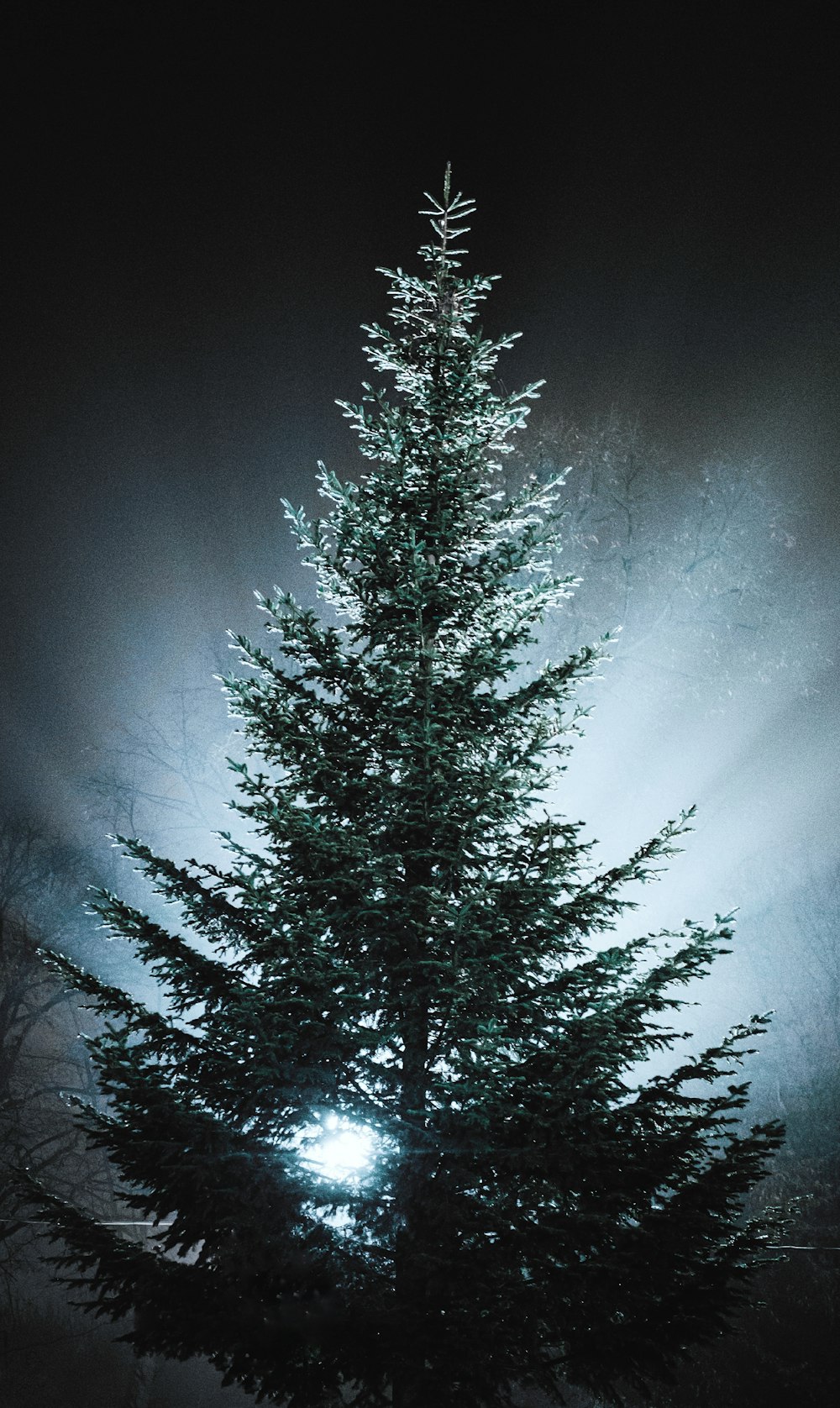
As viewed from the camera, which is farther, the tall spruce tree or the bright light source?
the bright light source

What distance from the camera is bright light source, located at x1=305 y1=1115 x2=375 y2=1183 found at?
3.99 m

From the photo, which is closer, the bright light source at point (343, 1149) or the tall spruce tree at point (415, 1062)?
the tall spruce tree at point (415, 1062)

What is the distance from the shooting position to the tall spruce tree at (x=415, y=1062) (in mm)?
3541

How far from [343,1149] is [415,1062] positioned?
612mm

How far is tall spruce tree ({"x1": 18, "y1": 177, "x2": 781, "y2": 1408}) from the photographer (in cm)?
354

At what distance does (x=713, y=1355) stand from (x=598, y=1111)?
6.74 meters

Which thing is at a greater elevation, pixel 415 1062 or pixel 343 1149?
pixel 415 1062

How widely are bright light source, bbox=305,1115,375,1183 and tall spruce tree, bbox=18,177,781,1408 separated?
0.10ft

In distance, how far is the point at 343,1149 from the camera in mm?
4133

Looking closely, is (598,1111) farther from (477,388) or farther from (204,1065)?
(477,388)

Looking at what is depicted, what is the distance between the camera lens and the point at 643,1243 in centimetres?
357

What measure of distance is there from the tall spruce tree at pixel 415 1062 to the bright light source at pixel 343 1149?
0.10ft

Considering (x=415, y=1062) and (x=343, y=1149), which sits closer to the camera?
(x=343, y=1149)

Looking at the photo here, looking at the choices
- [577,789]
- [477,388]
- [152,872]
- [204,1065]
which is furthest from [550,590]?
[577,789]
